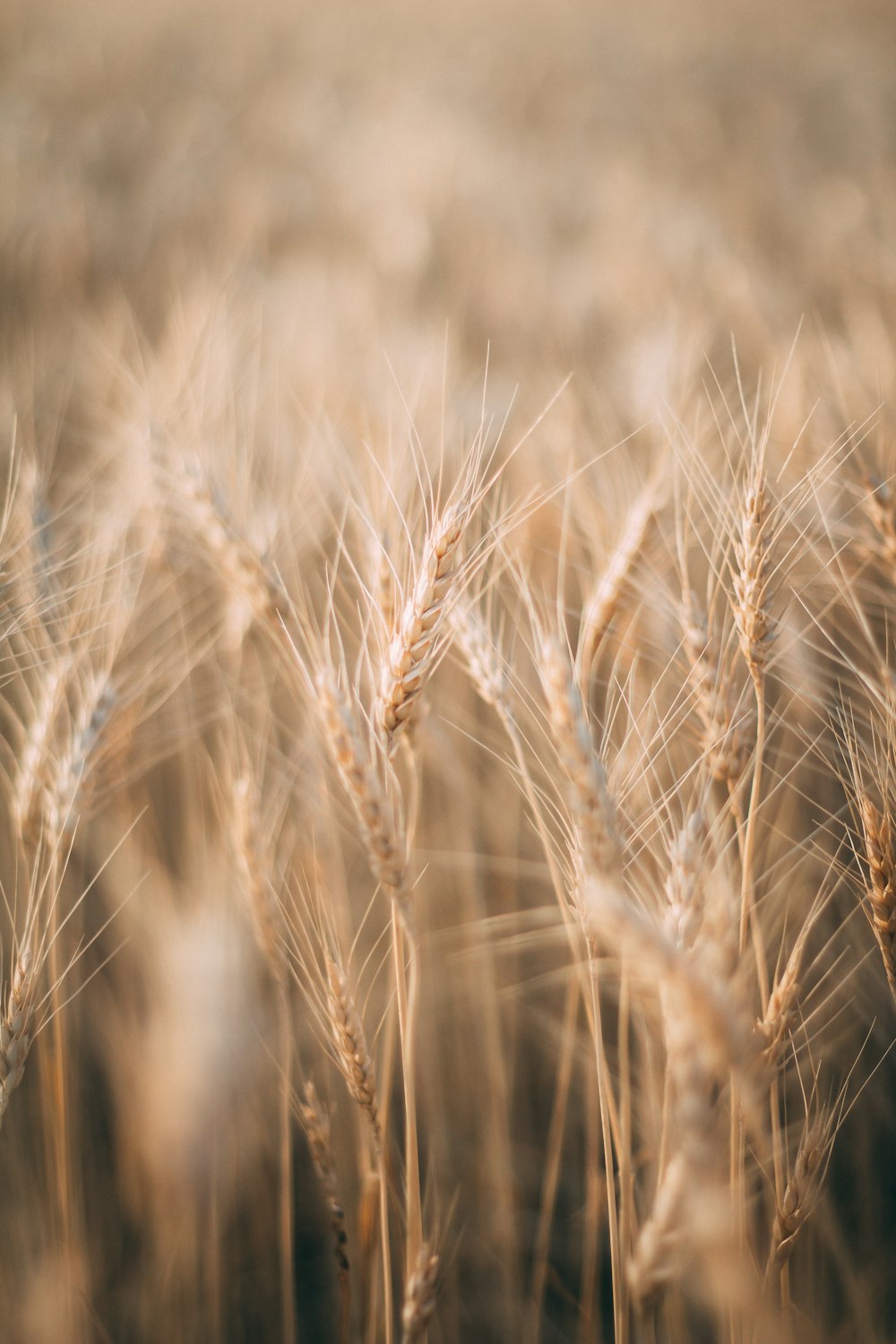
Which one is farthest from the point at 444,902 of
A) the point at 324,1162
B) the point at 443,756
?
the point at 324,1162

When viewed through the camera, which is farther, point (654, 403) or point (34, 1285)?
point (654, 403)

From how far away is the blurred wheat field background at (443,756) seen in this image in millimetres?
523

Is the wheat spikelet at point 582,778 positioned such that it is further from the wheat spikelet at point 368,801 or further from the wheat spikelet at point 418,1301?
the wheat spikelet at point 418,1301

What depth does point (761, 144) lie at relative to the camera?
7.13 ft

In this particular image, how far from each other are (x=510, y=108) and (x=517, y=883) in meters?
2.85

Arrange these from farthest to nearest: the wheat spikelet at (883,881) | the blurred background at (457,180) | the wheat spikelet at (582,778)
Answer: the blurred background at (457,180)
the wheat spikelet at (883,881)
the wheat spikelet at (582,778)

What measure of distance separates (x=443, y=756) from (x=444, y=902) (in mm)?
251

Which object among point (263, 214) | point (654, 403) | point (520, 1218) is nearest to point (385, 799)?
point (520, 1218)

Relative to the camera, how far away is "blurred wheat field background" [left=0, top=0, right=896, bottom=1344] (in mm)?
523

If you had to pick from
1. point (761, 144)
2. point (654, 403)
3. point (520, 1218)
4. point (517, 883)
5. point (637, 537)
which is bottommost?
point (520, 1218)

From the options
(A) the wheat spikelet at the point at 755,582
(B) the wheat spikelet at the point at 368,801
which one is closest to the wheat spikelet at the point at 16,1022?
(B) the wheat spikelet at the point at 368,801

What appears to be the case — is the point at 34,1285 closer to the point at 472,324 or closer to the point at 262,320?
the point at 262,320

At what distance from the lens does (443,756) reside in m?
0.93

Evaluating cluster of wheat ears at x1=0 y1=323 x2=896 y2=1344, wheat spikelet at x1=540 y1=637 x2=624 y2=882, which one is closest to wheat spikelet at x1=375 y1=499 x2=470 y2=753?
cluster of wheat ears at x1=0 y1=323 x2=896 y2=1344
